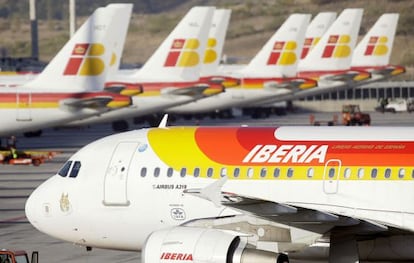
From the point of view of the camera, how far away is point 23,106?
216 feet

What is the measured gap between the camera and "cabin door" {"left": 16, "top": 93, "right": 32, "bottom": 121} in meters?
65.8

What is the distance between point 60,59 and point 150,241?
44.5m

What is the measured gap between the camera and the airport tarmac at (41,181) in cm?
3269

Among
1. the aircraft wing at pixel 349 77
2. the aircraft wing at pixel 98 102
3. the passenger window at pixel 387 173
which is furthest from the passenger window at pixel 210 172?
the aircraft wing at pixel 349 77

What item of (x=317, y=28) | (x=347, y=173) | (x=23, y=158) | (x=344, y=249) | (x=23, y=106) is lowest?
(x=317, y=28)

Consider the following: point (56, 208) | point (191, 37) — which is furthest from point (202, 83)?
point (56, 208)

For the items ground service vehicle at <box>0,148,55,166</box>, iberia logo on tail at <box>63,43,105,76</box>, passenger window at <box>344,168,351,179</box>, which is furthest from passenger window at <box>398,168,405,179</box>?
iberia logo on tail at <box>63,43,105,76</box>

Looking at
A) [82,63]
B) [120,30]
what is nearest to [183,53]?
[120,30]

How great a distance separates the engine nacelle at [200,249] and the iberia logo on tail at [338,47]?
84.1 meters

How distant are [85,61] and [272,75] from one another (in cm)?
3286

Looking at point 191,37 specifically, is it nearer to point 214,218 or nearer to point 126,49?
point 214,218

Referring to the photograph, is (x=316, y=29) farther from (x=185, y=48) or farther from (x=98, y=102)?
(x=98, y=102)

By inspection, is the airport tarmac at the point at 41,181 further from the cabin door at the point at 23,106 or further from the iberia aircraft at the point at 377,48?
the iberia aircraft at the point at 377,48

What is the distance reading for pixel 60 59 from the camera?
222ft
